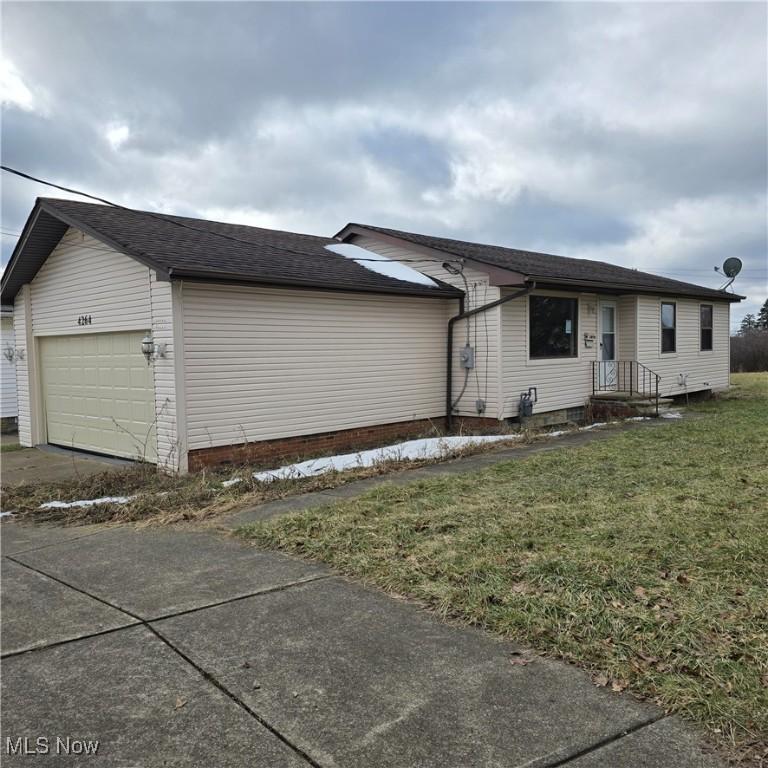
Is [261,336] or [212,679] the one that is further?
[261,336]

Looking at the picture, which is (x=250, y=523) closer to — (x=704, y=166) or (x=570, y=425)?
(x=570, y=425)

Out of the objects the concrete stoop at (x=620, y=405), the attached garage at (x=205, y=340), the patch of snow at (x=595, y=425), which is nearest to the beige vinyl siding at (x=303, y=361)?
the attached garage at (x=205, y=340)

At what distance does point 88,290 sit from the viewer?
10633mm

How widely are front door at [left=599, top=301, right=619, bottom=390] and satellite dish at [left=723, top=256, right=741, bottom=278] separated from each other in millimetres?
6537

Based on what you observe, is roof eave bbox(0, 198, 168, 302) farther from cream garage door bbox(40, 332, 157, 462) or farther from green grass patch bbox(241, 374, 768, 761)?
green grass patch bbox(241, 374, 768, 761)

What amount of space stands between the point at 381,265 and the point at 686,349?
930 centimetres

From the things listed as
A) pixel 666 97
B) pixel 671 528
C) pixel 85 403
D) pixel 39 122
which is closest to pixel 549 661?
pixel 671 528

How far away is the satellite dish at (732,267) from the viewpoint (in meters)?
19.2

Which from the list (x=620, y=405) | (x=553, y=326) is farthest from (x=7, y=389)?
(x=620, y=405)

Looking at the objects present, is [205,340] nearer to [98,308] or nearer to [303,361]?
[303,361]

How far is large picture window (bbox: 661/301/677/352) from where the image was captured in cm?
1638

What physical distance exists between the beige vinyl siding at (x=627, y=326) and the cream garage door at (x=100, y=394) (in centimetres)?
1076

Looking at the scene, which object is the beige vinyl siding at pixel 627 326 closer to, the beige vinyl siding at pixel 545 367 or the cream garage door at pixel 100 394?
the beige vinyl siding at pixel 545 367

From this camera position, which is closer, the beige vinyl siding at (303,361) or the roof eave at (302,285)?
the roof eave at (302,285)
